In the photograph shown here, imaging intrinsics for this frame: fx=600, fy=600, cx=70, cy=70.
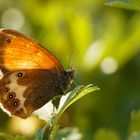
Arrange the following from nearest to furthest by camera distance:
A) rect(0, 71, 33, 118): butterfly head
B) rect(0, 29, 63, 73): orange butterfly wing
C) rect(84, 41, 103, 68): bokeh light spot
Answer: rect(0, 29, 63, 73): orange butterfly wing
rect(0, 71, 33, 118): butterfly head
rect(84, 41, 103, 68): bokeh light spot

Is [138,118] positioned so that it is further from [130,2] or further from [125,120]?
[125,120]

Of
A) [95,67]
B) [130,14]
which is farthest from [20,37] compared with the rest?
[130,14]

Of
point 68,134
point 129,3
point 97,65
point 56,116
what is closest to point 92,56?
point 97,65

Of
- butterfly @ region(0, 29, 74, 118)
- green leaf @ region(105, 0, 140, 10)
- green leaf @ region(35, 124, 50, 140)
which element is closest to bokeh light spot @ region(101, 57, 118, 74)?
butterfly @ region(0, 29, 74, 118)

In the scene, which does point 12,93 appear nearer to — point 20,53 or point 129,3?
point 20,53

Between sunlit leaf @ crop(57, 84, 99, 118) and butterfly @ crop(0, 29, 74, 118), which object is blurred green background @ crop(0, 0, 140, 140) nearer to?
butterfly @ crop(0, 29, 74, 118)

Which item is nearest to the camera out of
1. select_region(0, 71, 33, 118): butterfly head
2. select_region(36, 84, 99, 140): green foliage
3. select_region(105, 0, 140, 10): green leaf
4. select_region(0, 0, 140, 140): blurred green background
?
select_region(36, 84, 99, 140): green foliage

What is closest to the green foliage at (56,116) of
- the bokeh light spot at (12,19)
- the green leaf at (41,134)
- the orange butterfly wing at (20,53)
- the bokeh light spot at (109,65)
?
the green leaf at (41,134)
